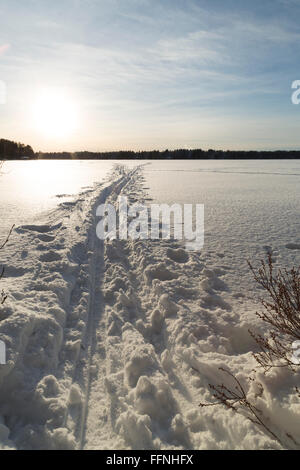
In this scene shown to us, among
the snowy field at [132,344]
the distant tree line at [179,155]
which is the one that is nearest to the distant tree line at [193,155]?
the distant tree line at [179,155]

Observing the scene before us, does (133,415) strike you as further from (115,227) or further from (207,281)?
(115,227)

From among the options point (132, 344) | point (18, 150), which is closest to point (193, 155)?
point (18, 150)

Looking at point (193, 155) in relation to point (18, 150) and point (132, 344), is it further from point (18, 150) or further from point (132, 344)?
point (132, 344)

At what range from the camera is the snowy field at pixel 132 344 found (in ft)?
7.78

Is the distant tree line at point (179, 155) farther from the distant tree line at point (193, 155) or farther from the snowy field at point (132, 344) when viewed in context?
the snowy field at point (132, 344)

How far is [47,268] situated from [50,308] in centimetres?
149

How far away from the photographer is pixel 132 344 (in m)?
3.39

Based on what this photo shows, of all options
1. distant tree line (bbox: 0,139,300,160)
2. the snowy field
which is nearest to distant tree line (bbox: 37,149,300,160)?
distant tree line (bbox: 0,139,300,160)

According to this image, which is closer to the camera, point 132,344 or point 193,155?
point 132,344

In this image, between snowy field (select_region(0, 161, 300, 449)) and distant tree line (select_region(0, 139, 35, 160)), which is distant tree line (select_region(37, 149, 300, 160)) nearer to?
distant tree line (select_region(0, 139, 35, 160))

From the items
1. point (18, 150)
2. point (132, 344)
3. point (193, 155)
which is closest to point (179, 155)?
point (193, 155)

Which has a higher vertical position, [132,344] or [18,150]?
[18,150]

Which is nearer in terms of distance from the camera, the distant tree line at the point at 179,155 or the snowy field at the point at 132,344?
the snowy field at the point at 132,344

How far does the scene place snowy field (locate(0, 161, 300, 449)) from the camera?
7.78ft
